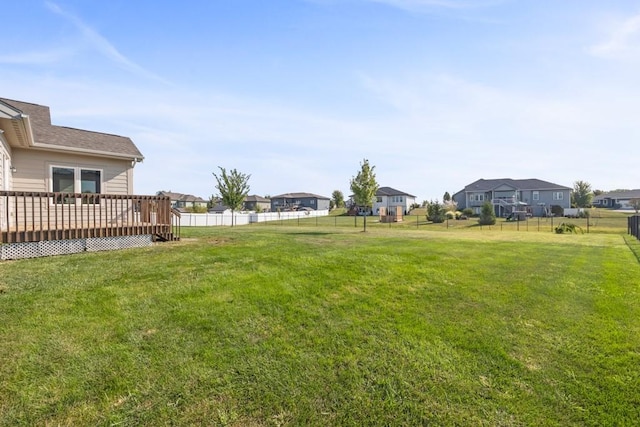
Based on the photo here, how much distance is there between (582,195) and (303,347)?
80.4 m

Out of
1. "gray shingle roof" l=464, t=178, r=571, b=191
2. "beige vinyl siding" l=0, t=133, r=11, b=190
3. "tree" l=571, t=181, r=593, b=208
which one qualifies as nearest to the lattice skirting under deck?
"beige vinyl siding" l=0, t=133, r=11, b=190

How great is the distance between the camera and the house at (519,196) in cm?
5349

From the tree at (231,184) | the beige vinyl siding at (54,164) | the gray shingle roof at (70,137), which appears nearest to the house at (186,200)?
the tree at (231,184)

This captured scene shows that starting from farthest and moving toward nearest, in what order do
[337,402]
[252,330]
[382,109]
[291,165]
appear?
[291,165], [382,109], [252,330], [337,402]

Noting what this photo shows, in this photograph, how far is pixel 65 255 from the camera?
8234mm

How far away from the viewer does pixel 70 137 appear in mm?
12461

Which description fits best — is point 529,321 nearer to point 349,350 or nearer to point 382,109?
point 349,350

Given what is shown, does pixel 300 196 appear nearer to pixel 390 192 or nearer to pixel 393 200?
pixel 390 192

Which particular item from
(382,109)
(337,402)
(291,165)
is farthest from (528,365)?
(291,165)

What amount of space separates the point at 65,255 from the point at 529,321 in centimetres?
1004

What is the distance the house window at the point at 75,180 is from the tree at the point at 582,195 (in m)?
76.9

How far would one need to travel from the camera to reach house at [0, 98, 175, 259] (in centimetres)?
823

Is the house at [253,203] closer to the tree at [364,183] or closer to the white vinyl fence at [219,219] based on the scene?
the white vinyl fence at [219,219]

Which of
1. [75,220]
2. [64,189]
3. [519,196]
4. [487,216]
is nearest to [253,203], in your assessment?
[519,196]
